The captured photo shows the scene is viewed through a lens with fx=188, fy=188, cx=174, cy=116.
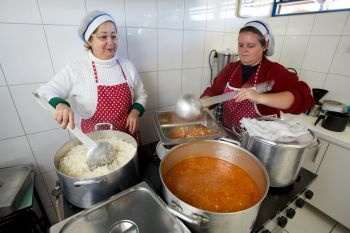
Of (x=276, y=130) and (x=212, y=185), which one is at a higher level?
(x=276, y=130)

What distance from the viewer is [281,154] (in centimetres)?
69

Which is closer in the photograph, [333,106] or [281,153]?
[281,153]

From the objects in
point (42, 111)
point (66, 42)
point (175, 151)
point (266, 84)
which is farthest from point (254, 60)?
point (42, 111)

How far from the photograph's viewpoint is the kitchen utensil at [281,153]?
2.22 ft

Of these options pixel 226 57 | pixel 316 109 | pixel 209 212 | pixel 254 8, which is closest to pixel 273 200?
pixel 209 212

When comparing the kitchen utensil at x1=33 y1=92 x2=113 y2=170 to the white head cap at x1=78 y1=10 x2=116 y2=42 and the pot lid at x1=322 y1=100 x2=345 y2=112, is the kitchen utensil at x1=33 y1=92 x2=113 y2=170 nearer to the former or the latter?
the white head cap at x1=78 y1=10 x2=116 y2=42

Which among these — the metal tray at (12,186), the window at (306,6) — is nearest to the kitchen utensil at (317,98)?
the window at (306,6)

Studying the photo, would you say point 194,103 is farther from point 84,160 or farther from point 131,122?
point 84,160

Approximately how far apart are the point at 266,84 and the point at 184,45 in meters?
0.78

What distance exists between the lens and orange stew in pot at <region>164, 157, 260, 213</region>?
666 millimetres

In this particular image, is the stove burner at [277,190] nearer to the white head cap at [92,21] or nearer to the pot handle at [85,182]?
the pot handle at [85,182]

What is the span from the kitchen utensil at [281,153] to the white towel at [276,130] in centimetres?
2

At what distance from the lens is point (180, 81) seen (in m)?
1.73

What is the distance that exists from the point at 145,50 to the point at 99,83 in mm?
514
